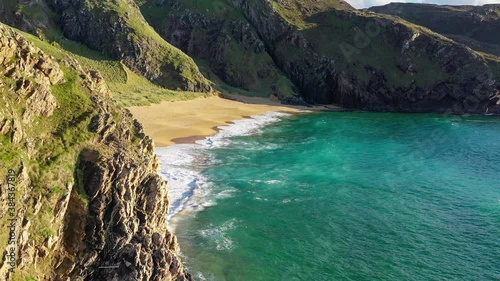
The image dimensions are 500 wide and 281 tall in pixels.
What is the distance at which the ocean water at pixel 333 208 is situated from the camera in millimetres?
25375

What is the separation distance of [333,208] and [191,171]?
17.0 m

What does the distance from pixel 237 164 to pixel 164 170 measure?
9.25 metres

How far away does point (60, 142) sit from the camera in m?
18.6

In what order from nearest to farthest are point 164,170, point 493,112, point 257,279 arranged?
point 257,279 < point 164,170 < point 493,112

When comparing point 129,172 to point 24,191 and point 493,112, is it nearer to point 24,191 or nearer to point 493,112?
point 24,191

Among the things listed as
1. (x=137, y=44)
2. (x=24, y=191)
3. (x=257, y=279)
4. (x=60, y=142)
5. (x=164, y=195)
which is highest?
(x=137, y=44)

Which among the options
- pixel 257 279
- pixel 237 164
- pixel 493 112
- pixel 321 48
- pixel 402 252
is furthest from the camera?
pixel 321 48

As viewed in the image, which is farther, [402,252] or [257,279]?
[402,252]

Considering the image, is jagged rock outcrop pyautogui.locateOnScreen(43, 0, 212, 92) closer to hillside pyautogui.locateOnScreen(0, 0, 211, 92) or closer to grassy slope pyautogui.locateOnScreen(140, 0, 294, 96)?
hillside pyautogui.locateOnScreen(0, 0, 211, 92)

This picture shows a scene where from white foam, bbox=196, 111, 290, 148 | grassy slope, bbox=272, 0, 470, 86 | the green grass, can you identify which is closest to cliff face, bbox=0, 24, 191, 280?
white foam, bbox=196, 111, 290, 148

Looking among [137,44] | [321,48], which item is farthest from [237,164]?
[321,48]

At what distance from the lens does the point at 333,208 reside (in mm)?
34844

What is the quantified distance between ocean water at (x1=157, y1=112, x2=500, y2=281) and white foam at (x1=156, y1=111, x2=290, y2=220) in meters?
0.14

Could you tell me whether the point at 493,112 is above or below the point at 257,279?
above
